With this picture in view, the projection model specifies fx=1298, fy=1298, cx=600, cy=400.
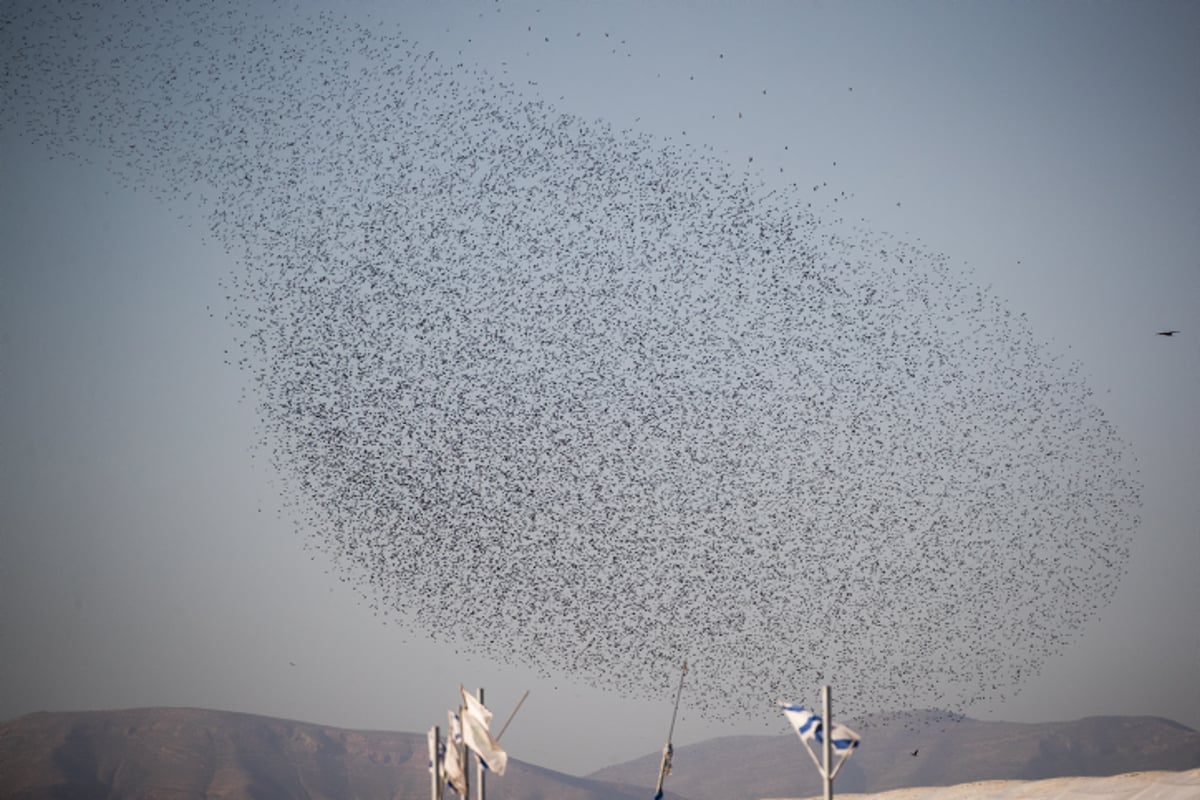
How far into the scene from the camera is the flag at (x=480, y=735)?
1228 inches

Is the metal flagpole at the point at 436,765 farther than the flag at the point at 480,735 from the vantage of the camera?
Yes

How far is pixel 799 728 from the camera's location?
31625 mm

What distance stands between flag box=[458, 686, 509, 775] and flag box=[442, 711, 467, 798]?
3.43 ft

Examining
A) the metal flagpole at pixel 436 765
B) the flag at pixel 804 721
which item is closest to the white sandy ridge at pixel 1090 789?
the flag at pixel 804 721

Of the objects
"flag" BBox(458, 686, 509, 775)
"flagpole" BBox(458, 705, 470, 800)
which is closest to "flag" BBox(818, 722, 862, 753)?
"flag" BBox(458, 686, 509, 775)

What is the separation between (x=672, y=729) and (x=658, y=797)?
2066 mm

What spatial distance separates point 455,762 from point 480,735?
8.47 feet

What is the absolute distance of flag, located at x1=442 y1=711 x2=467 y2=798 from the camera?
33875mm

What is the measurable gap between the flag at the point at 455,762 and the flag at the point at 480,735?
1046mm

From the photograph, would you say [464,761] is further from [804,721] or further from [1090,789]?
[1090,789]

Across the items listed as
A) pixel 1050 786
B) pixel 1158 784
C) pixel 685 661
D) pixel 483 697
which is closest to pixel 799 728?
pixel 685 661

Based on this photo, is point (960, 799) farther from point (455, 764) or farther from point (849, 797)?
point (455, 764)

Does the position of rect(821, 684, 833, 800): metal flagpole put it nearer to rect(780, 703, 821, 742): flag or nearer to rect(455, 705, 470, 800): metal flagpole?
rect(780, 703, 821, 742): flag

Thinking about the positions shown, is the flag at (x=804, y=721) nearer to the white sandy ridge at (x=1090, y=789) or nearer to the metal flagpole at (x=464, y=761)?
the metal flagpole at (x=464, y=761)
